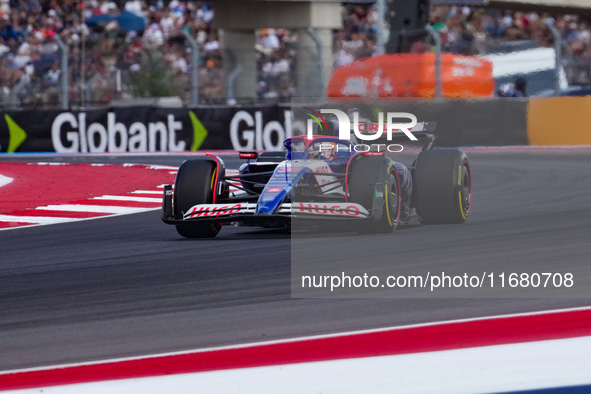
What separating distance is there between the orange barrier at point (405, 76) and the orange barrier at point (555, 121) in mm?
1895

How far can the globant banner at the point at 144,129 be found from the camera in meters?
18.2

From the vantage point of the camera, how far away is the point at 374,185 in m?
6.36

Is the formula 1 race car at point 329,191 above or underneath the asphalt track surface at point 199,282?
above

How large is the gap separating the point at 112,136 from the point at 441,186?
492 inches

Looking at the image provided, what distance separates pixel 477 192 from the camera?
10.1m

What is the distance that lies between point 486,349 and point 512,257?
213 cm

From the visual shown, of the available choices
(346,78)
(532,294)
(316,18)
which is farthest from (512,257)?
(316,18)

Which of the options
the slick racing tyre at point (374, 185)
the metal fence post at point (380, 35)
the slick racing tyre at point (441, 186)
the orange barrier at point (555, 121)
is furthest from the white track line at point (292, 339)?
the metal fence post at point (380, 35)

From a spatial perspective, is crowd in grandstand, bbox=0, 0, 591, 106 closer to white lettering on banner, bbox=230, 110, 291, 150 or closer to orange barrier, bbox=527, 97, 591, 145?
white lettering on banner, bbox=230, 110, 291, 150

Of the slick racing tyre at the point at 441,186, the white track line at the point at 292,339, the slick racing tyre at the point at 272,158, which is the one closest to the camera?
the white track line at the point at 292,339

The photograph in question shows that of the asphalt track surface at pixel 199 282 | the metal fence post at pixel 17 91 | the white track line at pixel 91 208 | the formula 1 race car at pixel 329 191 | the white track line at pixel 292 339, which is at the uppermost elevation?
the metal fence post at pixel 17 91

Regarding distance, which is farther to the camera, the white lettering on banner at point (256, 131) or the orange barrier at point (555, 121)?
the white lettering on banner at point (256, 131)

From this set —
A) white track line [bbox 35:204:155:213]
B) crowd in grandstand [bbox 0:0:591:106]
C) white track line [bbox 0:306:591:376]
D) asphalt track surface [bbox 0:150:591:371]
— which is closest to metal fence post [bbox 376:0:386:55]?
crowd in grandstand [bbox 0:0:591:106]

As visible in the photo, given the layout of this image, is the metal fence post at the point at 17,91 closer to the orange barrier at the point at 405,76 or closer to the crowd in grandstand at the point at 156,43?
the crowd in grandstand at the point at 156,43
